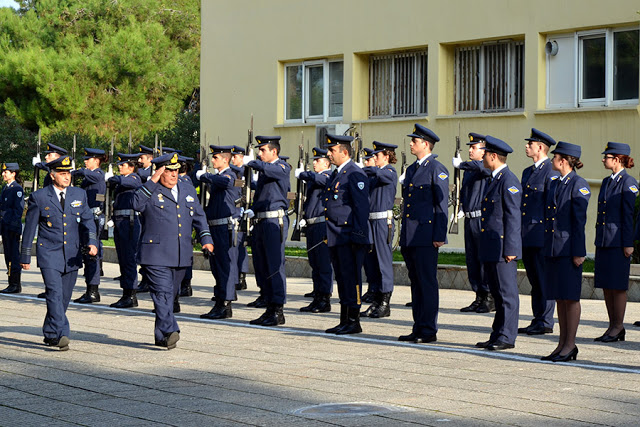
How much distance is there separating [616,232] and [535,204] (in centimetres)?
87

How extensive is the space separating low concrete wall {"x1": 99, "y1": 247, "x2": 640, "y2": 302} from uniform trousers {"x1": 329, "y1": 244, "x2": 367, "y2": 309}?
5092 millimetres

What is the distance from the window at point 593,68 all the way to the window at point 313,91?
17.4ft

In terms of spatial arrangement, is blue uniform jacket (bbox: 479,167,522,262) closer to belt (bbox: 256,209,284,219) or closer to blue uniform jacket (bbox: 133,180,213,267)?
belt (bbox: 256,209,284,219)

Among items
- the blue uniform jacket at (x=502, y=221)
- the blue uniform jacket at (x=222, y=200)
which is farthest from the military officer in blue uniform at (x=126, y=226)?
the blue uniform jacket at (x=502, y=221)

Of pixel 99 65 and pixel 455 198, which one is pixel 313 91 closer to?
pixel 455 198

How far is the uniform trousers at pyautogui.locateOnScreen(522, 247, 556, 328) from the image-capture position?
12.4 m

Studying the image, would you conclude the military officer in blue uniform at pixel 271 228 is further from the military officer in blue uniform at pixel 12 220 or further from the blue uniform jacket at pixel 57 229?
the military officer in blue uniform at pixel 12 220

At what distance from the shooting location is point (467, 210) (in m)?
14.6

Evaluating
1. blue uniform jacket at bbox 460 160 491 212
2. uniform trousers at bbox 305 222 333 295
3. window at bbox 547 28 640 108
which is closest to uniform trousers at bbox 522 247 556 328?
blue uniform jacket at bbox 460 160 491 212

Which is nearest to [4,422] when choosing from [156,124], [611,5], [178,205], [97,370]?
[97,370]

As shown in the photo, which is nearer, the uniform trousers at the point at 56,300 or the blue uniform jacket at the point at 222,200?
the uniform trousers at the point at 56,300

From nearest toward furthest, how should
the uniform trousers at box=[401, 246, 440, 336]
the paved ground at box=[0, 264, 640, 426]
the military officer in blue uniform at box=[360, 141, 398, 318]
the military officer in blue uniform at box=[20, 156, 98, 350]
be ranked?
the paved ground at box=[0, 264, 640, 426] < the military officer in blue uniform at box=[20, 156, 98, 350] < the uniform trousers at box=[401, 246, 440, 336] < the military officer in blue uniform at box=[360, 141, 398, 318]

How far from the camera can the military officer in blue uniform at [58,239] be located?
11.1 m

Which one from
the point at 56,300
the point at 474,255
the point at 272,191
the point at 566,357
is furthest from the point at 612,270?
the point at 56,300
